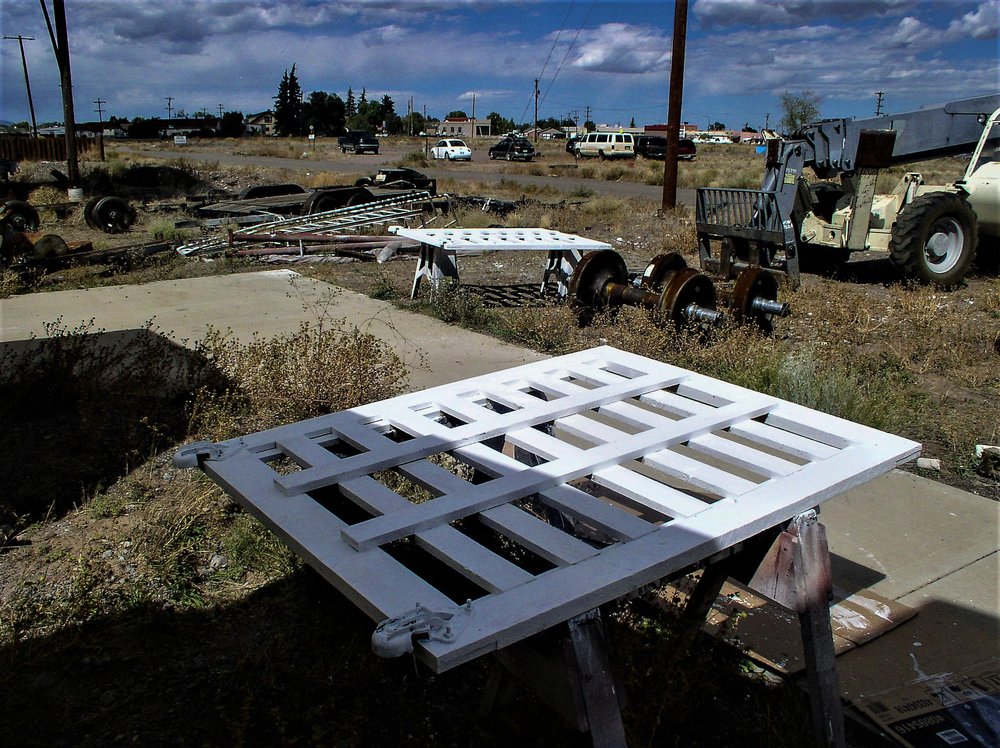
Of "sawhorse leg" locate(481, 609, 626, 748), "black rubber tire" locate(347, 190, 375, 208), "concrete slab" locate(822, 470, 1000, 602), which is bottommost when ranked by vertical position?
"concrete slab" locate(822, 470, 1000, 602)

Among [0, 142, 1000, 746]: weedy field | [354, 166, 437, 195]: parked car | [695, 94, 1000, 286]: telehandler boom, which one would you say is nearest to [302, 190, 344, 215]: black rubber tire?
[354, 166, 437, 195]: parked car

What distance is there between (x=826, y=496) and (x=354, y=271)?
29.4 ft

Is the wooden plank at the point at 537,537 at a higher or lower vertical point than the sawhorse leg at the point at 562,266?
higher

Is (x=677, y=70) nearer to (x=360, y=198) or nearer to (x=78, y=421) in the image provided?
(x=360, y=198)

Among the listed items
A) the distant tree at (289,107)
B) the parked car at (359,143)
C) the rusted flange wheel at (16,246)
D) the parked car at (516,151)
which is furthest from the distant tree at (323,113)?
the rusted flange wheel at (16,246)

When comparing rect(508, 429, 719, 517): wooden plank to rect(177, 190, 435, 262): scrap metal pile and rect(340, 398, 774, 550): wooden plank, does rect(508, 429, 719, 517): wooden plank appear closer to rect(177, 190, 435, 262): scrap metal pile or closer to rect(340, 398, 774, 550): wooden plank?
rect(340, 398, 774, 550): wooden plank

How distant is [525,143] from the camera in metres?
49.3

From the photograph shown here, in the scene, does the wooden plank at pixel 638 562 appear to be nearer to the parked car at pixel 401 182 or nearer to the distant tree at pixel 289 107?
the parked car at pixel 401 182

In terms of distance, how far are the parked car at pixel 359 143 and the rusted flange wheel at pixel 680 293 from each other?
51.7 metres

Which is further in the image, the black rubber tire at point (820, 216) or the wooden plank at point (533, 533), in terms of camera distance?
the black rubber tire at point (820, 216)

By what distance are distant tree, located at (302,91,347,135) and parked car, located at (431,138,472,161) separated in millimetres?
62300

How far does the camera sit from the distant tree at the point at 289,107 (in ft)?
359

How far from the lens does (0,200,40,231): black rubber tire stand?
13.8 meters

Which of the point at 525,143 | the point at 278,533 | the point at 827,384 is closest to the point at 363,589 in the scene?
the point at 278,533
